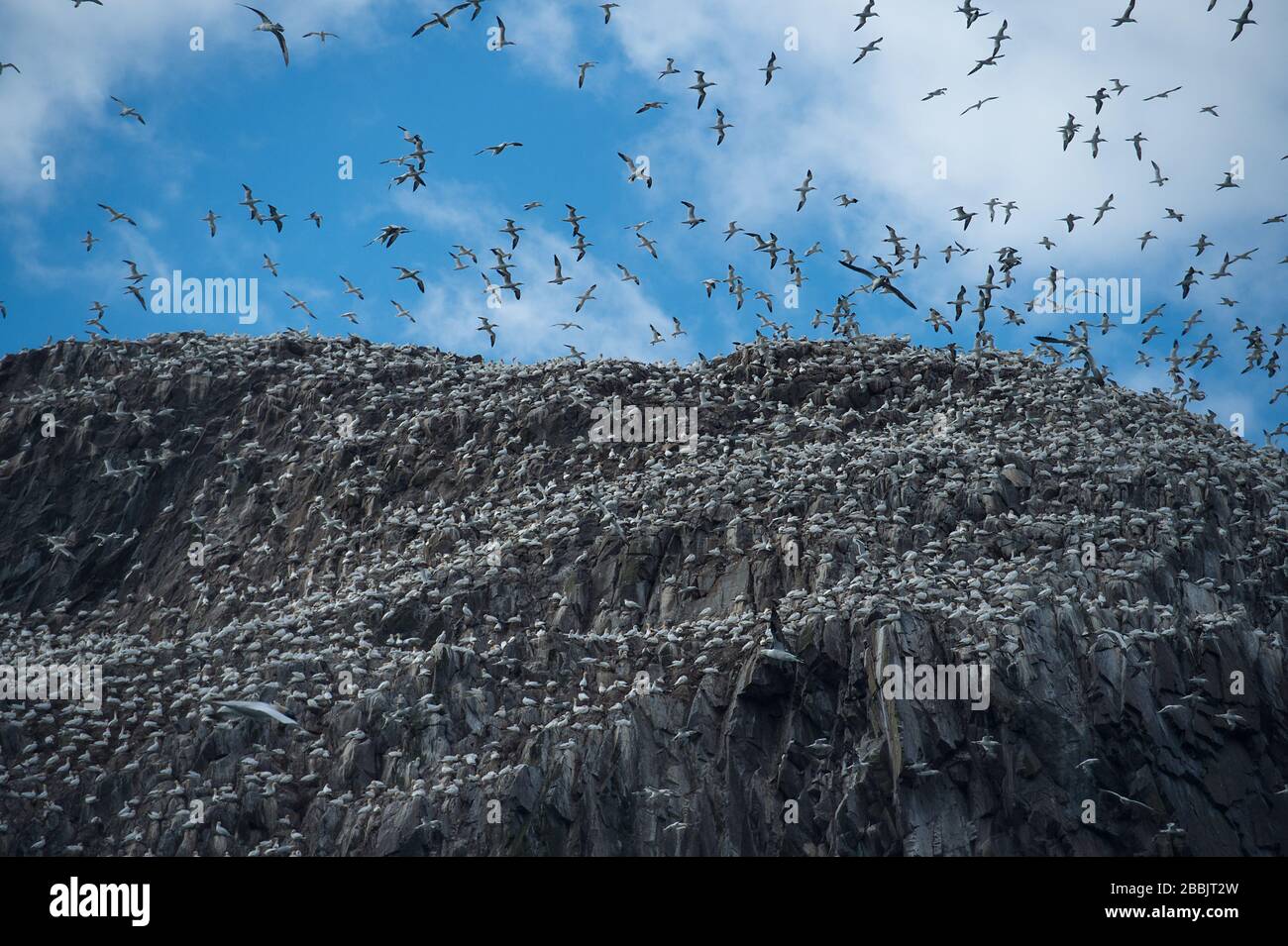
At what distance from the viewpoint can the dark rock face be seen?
36.2 m

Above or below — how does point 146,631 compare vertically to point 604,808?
above

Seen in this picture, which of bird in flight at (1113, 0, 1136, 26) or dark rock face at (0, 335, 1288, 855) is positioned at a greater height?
bird in flight at (1113, 0, 1136, 26)

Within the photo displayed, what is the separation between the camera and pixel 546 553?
47.8m

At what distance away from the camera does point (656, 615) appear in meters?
44.3

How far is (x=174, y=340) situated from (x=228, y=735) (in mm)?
37101

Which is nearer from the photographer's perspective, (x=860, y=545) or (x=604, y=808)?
(x=604, y=808)

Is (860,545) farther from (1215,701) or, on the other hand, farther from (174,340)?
(174,340)

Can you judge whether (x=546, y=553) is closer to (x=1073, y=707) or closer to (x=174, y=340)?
(x=1073, y=707)

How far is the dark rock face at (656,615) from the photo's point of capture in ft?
119

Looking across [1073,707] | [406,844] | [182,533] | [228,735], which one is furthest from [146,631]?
[1073,707]

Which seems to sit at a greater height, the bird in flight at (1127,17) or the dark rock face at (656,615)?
the bird in flight at (1127,17)
